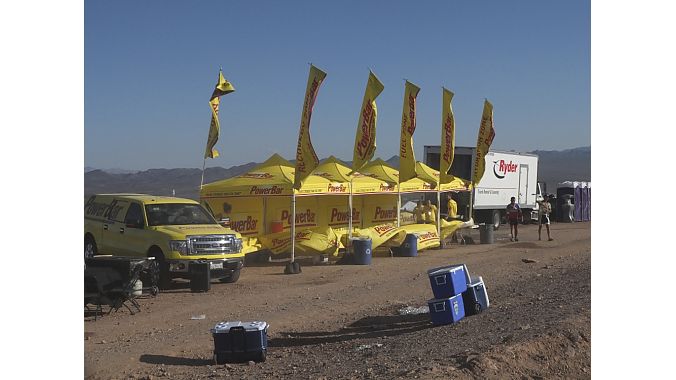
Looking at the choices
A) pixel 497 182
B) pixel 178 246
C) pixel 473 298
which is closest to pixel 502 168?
pixel 497 182

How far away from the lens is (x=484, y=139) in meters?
24.7

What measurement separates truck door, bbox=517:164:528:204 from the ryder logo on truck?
112 cm

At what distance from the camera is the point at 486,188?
31438 mm

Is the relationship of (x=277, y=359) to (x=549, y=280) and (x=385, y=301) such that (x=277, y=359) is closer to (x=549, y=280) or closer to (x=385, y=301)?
(x=385, y=301)

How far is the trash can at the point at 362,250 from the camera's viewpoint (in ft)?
62.4

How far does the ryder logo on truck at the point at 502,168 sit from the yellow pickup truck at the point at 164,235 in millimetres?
18775

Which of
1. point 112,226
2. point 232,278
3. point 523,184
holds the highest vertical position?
point 523,184

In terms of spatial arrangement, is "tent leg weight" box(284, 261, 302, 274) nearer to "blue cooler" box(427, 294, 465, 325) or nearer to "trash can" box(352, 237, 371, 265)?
"trash can" box(352, 237, 371, 265)

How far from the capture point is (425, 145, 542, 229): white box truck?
29.9 metres

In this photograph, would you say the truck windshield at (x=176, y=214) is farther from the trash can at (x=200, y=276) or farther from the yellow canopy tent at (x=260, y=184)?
the yellow canopy tent at (x=260, y=184)

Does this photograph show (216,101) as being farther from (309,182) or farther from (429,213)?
(429,213)

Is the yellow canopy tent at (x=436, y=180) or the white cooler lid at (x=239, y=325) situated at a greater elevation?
the yellow canopy tent at (x=436, y=180)

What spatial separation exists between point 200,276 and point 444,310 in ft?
19.1

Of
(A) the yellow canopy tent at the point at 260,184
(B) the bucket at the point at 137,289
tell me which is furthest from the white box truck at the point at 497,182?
(B) the bucket at the point at 137,289
